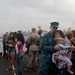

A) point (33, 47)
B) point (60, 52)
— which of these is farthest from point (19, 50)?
point (60, 52)

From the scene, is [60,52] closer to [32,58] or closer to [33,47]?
[33,47]

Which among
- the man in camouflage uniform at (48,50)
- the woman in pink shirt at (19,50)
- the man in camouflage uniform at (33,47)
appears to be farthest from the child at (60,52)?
the man in camouflage uniform at (33,47)

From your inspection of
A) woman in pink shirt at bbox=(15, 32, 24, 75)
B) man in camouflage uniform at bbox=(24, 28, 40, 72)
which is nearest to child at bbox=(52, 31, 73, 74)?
woman in pink shirt at bbox=(15, 32, 24, 75)

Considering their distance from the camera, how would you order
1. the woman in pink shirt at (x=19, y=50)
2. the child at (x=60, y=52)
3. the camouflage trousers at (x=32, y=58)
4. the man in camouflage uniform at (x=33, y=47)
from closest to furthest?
the child at (x=60, y=52), the woman in pink shirt at (x=19, y=50), the man in camouflage uniform at (x=33, y=47), the camouflage trousers at (x=32, y=58)

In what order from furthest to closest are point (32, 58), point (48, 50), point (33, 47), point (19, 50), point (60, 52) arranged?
point (32, 58)
point (33, 47)
point (19, 50)
point (60, 52)
point (48, 50)

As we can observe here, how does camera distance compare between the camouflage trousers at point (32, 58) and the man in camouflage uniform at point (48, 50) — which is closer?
the man in camouflage uniform at point (48, 50)

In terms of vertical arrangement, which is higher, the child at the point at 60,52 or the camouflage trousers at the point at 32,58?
the child at the point at 60,52

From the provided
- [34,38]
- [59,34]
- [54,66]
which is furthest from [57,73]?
[34,38]

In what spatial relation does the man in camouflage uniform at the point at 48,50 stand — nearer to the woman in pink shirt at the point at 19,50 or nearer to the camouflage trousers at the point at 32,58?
the woman in pink shirt at the point at 19,50

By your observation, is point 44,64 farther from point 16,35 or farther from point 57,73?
point 16,35

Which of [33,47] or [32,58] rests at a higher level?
[33,47]

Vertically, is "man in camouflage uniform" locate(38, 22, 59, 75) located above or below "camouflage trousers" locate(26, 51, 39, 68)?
above

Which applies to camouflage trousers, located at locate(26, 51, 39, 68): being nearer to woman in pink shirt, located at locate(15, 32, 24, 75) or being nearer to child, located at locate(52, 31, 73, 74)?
woman in pink shirt, located at locate(15, 32, 24, 75)

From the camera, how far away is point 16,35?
8.91m
